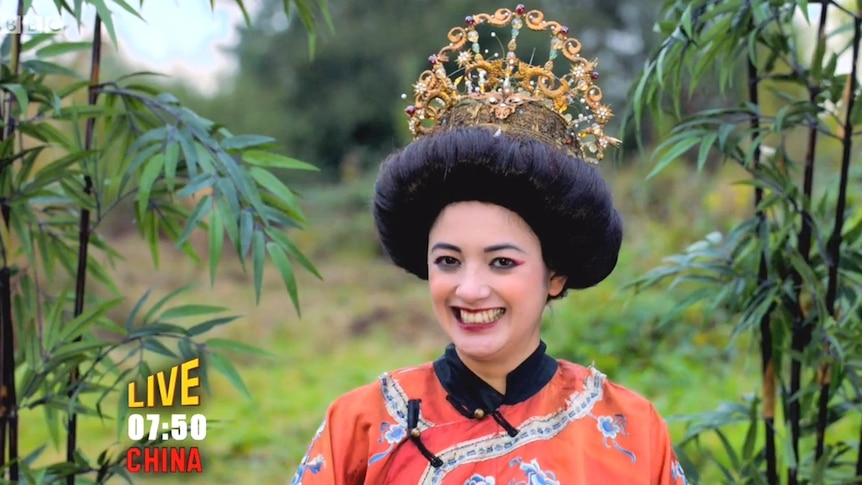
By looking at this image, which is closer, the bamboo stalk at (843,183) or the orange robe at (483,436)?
the orange robe at (483,436)

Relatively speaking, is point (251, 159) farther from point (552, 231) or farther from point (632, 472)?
point (632, 472)

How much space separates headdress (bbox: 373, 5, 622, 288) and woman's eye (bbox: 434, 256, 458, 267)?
74 mm

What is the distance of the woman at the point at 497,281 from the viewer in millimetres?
1619

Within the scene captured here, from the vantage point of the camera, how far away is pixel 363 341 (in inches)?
269

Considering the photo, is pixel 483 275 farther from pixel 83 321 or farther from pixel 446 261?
pixel 83 321

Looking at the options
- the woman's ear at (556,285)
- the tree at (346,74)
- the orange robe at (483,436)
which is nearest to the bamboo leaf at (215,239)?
the orange robe at (483,436)

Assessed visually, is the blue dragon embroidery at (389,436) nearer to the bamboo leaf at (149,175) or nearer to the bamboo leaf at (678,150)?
the bamboo leaf at (149,175)

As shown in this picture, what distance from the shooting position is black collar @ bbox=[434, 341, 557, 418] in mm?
1703

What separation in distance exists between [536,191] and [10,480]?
135cm

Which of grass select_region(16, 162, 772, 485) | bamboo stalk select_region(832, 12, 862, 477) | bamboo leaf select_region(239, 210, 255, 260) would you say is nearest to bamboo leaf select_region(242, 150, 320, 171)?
bamboo leaf select_region(239, 210, 255, 260)

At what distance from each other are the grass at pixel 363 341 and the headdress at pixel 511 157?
50.7 inches

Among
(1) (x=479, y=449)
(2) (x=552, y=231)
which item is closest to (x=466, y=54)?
(2) (x=552, y=231)

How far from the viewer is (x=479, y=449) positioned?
165cm

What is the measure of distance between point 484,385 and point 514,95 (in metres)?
0.51
